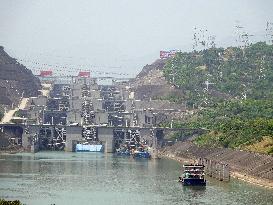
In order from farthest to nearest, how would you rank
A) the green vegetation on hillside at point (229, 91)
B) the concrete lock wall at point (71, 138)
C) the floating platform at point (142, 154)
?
the concrete lock wall at point (71, 138)
the floating platform at point (142, 154)
the green vegetation on hillside at point (229, 91)

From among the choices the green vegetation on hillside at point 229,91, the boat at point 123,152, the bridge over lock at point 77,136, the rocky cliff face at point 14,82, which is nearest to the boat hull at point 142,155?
the boat at point 123,152

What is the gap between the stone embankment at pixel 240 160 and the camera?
78.9 meters

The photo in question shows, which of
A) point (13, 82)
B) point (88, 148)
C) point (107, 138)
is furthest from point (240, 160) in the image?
point (13, 82)

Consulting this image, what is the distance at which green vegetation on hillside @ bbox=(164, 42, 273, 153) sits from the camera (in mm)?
107963

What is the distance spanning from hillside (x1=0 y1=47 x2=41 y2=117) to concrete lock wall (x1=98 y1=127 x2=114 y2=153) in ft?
80.1

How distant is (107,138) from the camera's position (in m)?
138

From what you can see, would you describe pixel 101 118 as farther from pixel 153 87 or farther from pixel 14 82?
pixel 14 82

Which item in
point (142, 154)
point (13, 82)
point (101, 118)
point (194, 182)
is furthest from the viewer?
point (13, 82)

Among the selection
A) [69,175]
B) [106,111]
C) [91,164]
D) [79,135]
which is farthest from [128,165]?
[106,111]

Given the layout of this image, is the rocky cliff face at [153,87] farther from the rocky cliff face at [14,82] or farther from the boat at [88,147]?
the boat at [88,147]

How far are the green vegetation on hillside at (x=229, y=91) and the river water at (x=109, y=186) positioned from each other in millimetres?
10581

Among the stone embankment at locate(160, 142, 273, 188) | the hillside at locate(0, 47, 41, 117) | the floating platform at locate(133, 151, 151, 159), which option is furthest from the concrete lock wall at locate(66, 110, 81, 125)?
the stone embankment at locate(160, 142, 273, 188)

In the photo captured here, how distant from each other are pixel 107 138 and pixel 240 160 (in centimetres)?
4899

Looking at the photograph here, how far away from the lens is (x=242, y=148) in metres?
98.2
